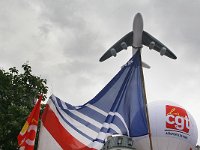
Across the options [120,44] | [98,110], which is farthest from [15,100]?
[120,44]

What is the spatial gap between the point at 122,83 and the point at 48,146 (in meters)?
4.11

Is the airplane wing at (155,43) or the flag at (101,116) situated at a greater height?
the airplane wing at (155,43)

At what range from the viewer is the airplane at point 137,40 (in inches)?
1369

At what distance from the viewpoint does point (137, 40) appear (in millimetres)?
34250

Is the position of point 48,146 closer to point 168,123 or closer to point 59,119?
point 59,119

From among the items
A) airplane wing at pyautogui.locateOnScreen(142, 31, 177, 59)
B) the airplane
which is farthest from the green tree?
airplane wing at pyautogui.locateOnScreen(142, 31, 177, 59)

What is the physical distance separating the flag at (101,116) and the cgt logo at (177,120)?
699 cm

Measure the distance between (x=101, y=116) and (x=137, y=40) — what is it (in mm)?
16701

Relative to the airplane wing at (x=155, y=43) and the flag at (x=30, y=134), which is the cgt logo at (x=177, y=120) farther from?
the airplane wing at (x=155, y=43)

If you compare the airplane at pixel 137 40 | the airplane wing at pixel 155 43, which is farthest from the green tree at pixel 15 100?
the airplane wing at pixel 155 43

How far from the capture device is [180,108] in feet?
84.4

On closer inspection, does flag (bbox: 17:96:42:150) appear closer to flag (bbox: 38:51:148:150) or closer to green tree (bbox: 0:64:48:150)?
flag (bbox: 38:51:148:150)

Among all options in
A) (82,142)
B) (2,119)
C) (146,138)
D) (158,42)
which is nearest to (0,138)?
(2,119)

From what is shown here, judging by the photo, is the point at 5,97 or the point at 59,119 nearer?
the point at 59,119
